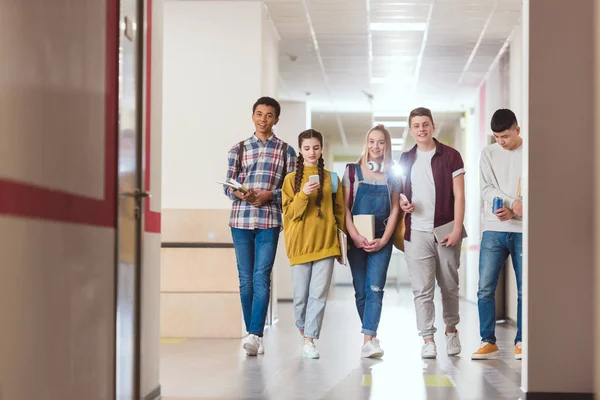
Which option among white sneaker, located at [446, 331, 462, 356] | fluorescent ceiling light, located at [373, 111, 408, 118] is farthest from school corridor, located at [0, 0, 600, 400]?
fluorescent ceiling light, located at [373, 111, 408, 118]

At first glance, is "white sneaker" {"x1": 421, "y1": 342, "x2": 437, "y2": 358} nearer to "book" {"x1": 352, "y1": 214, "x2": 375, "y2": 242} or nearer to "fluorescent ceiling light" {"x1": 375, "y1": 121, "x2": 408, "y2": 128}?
"book" {"x1": 352, "y1": 214, "x2": 375, "y2": 242}

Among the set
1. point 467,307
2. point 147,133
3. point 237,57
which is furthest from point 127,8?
point 467,307

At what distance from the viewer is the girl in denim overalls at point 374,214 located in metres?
5.42

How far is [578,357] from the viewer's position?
12.0 ft

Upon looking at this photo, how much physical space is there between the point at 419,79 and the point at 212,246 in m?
5.97

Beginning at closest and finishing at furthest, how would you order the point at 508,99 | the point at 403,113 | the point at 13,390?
the point at 13,390 → the point at 508,99 → the point at 403,113

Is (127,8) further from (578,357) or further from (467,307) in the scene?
(467,307)

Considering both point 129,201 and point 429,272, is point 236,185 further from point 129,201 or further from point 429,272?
point 129,201

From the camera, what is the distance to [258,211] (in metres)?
5.36

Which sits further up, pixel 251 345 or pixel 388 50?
pixel 388 50

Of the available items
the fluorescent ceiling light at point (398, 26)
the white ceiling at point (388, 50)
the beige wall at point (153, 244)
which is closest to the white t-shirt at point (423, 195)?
the beige wall at point (153, 244)

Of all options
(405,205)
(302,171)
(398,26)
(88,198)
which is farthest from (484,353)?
(398,26)

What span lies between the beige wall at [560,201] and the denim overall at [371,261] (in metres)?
1.77

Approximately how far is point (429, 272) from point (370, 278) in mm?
371
